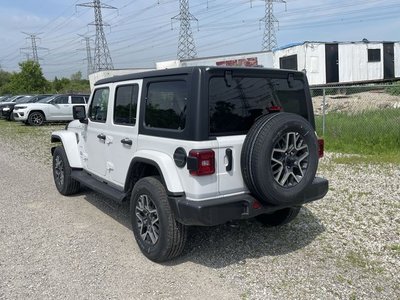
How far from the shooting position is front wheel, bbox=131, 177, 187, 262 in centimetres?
372

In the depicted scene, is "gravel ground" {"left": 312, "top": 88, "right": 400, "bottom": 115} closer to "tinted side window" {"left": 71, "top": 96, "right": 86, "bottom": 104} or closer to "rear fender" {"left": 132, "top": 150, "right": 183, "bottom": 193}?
"rear fender" {"left": 132, "top": 150, "right": 183, "bottom": 193}

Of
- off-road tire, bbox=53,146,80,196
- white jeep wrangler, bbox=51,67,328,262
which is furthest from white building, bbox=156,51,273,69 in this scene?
white jeep wrangler, bbox=51,67,328,262

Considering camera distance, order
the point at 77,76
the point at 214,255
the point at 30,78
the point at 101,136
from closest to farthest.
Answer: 1. the point at 214,255
2. the point at 101,136
3. the point at 30,78
4. the point at 77,76

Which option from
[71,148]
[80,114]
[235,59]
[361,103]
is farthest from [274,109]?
[235,59]

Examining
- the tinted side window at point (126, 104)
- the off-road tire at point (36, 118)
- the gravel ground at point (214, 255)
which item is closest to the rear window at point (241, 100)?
the tinted side window at point (126, 104)

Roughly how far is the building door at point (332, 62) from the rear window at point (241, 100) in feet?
64.6

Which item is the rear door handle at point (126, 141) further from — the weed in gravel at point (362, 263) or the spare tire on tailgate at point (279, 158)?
the weed in gravel at point (362, 263)

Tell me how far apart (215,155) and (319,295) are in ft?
4.96

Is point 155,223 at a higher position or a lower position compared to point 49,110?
lower

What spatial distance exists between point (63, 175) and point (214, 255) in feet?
11.1

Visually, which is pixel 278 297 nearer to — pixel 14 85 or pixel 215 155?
pixel 215 155

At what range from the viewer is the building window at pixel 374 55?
77.5 feet

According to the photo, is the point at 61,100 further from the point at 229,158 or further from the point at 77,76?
the point at 77,76

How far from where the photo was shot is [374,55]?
78.0 ft
